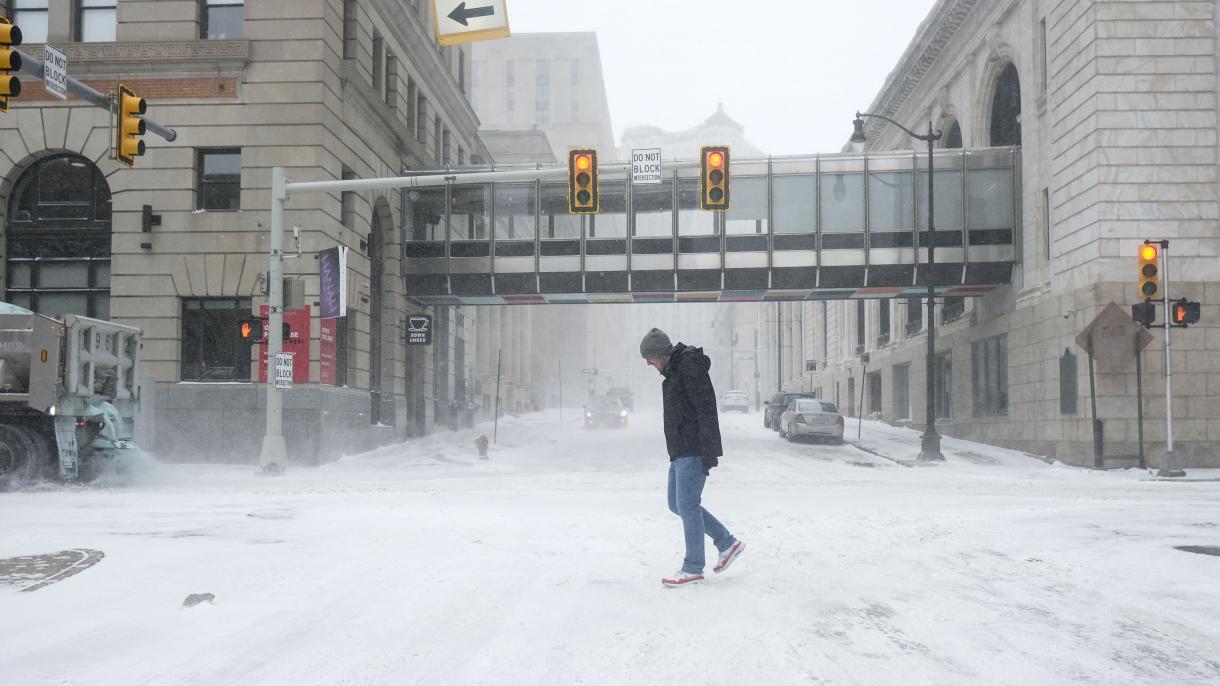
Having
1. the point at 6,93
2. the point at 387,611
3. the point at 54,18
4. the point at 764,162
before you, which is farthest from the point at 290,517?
the point at 764,162

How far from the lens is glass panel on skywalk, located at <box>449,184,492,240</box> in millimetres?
30844

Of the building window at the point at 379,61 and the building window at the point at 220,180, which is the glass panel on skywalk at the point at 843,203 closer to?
the building window at the point at 379,61

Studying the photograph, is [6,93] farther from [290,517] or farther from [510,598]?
[510,598]

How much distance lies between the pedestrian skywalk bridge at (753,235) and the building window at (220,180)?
6922mm

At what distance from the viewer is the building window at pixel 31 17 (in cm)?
2369

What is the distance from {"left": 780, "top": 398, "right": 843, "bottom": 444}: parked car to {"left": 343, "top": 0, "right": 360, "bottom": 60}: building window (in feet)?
60.7

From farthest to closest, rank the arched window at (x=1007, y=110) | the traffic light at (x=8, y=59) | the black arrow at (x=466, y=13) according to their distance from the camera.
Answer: the arched window at (x=1007, y=110) < the black arrow at (x=466, y=13) < the traffic light at (x=8, y=59)

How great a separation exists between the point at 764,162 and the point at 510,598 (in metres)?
24.7

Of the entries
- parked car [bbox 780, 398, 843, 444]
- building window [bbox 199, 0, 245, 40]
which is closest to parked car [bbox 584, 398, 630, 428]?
parked car [bbox 780, 398, 843, 444]

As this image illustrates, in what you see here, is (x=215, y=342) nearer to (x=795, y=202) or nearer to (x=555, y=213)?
(x=555, y=213)

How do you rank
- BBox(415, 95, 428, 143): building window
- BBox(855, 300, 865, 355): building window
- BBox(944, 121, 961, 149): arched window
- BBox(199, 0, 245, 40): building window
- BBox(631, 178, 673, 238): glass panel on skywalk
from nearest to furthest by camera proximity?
BBox(199, 0, 245, 40): building window
BBox(631, 178, 673, 238): glass panel on skywalk
BBox(415, 95, 428, 143): building window
BBox(944, 121, 961, 149): arched window
BBox(855, 300, 865, 355): building window

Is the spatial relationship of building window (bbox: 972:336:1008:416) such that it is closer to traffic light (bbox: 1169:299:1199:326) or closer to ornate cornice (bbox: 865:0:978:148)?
traffic light (bbox: 1169:299:1199:326)

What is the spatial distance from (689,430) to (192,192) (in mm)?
20001

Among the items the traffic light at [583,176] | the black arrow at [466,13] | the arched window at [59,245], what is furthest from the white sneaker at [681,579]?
the arched window at [59,245]
